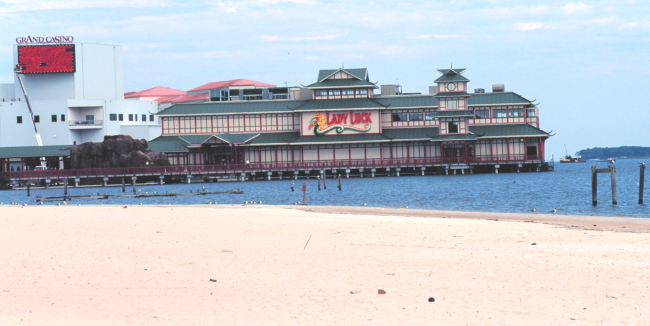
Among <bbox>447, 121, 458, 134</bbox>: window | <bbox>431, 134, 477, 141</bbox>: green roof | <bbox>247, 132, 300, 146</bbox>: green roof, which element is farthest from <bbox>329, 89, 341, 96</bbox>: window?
<bbox>447, 121, 458, 134</bbox>: window

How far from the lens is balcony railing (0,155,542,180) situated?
82.8 metres

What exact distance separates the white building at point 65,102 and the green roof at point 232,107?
1208cm

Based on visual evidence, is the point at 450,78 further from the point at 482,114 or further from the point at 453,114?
the point at 482,114

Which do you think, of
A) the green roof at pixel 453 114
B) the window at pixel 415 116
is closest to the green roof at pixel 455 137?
the green roof at pixel 453 114

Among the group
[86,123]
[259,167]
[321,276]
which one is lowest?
[321,276]

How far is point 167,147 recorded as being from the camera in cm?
9131

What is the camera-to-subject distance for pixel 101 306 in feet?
38.2

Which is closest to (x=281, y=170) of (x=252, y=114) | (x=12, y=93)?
(x=252, y=114)

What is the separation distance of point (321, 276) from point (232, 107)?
279ft

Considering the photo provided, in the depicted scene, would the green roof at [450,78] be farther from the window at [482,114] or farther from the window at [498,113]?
the window at [498,113]

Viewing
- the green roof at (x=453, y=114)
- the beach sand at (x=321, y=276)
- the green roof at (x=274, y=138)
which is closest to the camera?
the beach sand at (x=321, y=276)

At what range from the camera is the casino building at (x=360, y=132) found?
91.6 meters

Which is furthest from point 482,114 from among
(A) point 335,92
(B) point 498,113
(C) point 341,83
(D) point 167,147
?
(D) point 167,147

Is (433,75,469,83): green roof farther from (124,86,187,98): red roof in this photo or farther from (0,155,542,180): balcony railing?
(124,86,187,98): red roof
